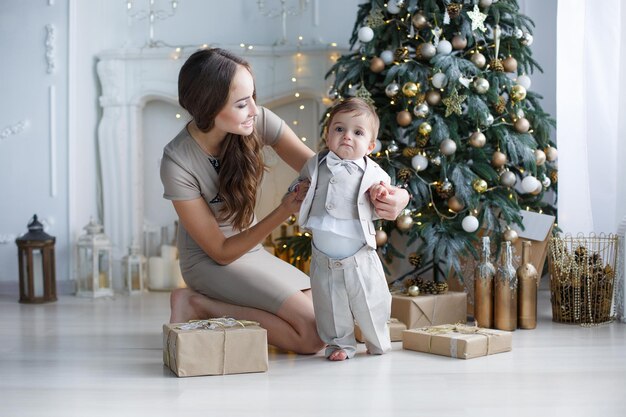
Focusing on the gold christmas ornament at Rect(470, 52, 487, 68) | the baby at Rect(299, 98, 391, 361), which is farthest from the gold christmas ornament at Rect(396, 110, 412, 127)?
the baby at Rect(299, 98, 391, 361)

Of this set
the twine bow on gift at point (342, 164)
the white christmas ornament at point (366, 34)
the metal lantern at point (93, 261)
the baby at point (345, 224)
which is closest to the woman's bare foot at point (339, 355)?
the baby at point (345, 224)

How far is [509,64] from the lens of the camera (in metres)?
3.64

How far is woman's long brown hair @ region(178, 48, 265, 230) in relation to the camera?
2715mm

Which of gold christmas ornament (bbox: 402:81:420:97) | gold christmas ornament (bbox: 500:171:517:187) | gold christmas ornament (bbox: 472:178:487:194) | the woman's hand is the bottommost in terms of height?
the woman's hand

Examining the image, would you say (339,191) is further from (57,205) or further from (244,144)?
(57,205)

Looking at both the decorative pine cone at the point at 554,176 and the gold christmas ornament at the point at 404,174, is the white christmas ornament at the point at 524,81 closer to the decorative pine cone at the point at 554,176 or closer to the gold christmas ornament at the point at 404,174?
the decorative pine cone at the point at 554,176

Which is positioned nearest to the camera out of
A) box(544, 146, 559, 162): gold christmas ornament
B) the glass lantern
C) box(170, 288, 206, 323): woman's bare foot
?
box(170, 288, 206, 323): woman's bare foot

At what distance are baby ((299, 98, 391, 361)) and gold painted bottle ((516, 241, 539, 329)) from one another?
815 mm

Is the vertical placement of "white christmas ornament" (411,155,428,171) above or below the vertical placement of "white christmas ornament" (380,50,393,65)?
below

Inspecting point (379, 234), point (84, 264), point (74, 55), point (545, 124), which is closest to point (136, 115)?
point (74, 55)

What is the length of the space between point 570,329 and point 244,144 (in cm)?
151

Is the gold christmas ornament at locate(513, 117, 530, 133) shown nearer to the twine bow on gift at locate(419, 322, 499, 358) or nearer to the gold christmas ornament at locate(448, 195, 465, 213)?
the gold christmas ornament at locate(448, 195, 465, 213)

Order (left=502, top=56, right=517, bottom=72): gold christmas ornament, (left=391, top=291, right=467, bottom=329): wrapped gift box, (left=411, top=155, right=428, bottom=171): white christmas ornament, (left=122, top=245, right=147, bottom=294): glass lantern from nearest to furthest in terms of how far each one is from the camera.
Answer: (left=391, top=291, right=467, bottom=329): wrapped gift box, (left=411, top=155, right=428, bottom=171): white christmas ornament, (left=502, top=56, right=517, bottom=72): gold christmas ornament, (left=122, top=245, right=147, bottom=294): glass lantern

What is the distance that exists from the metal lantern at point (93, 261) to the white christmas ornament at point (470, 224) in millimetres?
2054
